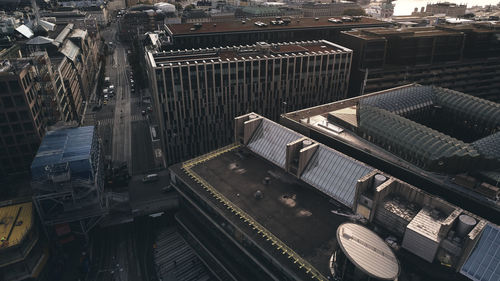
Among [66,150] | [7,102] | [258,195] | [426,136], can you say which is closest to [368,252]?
[258,195]

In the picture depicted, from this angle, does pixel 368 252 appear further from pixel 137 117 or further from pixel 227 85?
pixel 137 117

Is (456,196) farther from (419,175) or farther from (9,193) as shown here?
(9,193)

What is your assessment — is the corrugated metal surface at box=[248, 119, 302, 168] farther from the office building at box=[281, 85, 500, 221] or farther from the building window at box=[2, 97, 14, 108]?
the building window at box=[2, 97, 14, 108]

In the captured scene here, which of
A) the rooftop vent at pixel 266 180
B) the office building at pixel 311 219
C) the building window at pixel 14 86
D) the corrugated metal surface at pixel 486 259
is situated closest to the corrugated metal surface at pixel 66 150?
the building window at pixel 14 86

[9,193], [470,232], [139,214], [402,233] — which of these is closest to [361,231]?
[402,233]

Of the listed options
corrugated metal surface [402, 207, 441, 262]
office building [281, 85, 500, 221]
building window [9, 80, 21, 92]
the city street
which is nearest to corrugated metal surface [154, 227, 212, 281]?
the city street

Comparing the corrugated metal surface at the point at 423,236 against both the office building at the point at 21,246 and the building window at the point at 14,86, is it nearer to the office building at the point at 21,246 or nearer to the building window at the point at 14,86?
the office building at the point at 21,246
